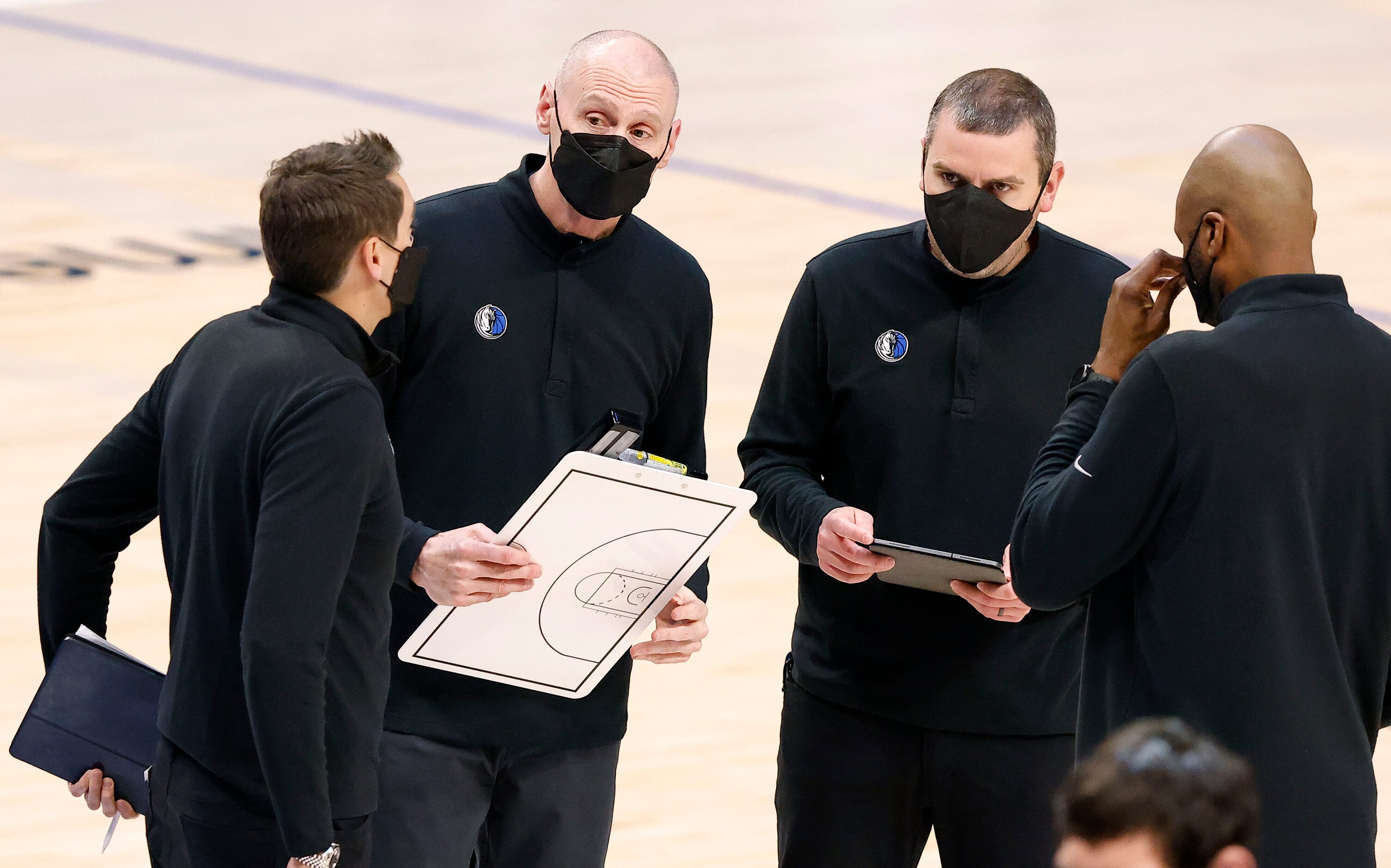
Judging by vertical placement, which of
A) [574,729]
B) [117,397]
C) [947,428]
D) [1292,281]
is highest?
[1292,281]

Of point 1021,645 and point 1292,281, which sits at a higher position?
point 1292,281

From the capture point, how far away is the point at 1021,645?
3.07 metres

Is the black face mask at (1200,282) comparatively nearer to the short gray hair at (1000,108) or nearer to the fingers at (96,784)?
the short gray hair at (1000,108)

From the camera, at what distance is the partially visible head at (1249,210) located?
2395 mm

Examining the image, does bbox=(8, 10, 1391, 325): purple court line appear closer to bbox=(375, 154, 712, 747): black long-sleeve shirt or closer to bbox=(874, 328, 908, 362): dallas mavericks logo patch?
bbox=(874, 328, 908, 362): dallas mavericks logo patch

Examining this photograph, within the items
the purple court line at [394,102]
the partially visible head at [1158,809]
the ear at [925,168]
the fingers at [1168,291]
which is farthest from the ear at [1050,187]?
the purple court line at [394,102]

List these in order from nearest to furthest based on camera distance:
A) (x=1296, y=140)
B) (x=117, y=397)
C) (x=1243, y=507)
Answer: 1. (x=1243, y=507)
2. (x=117, y=397)
3. (x=1296, y=140)

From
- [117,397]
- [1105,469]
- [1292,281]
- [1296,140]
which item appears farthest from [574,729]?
[1296,140]

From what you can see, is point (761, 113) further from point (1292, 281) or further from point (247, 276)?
point (1292, 281)

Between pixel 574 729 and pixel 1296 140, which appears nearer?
pixel 574 729

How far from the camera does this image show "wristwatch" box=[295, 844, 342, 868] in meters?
2.24

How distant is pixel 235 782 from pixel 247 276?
5.39 m

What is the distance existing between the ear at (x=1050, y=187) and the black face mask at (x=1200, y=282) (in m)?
0.63

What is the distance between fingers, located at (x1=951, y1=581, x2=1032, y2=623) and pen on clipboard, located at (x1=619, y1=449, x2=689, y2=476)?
492 millimetres
